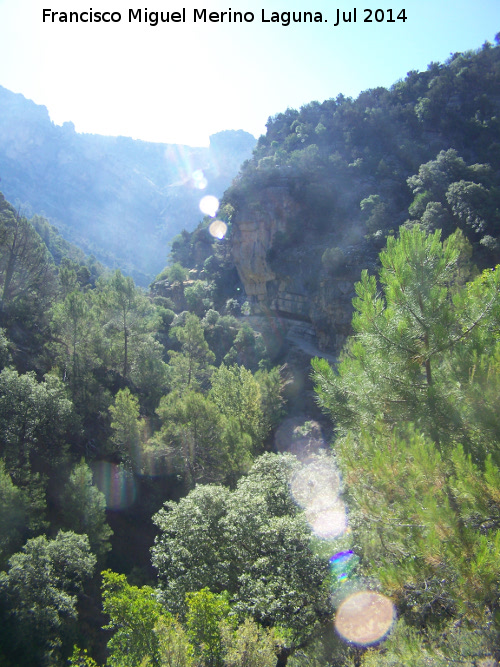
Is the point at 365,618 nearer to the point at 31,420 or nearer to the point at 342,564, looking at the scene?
the point at 342,564

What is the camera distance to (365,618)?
6906 mm

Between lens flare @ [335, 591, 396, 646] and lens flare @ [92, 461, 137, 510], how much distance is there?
14479mm

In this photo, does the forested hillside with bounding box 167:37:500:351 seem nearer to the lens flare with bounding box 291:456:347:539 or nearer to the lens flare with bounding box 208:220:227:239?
the lens flare with bounding box 208:220:227:239

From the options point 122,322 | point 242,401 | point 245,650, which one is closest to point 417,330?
point 245,650

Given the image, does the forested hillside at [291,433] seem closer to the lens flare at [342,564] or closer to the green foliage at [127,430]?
the lens flare at [342,564]

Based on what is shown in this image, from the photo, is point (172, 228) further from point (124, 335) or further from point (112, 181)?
point (124, 335)

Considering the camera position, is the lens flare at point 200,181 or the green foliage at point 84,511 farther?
the lens flare at point 200,181

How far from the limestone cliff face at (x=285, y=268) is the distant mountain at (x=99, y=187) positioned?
254 feet

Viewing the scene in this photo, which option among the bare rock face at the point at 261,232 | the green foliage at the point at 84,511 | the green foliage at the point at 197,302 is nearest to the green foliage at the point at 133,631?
the green foliage at the point at 84,511

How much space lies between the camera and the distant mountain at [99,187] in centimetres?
11875

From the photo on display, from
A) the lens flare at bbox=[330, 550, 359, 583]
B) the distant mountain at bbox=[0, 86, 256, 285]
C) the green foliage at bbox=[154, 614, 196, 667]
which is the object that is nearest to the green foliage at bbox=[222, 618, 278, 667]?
the green foliage at bbox=[154, 614, 196, 667]

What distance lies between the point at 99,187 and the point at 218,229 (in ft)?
341

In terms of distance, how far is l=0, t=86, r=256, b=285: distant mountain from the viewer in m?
119

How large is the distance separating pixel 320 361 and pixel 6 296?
83.4ft
